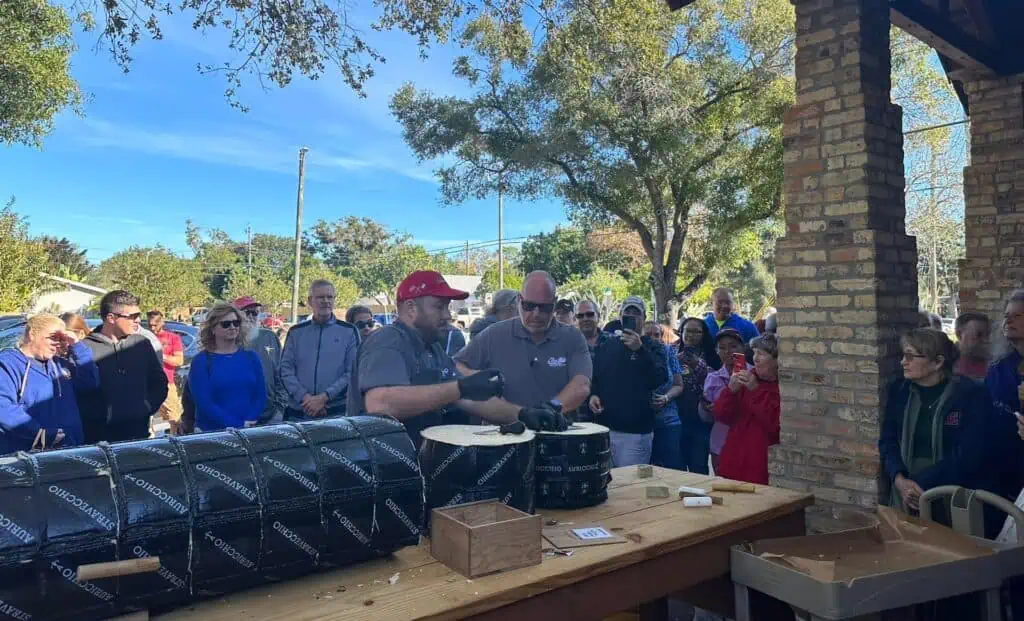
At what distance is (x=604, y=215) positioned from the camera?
617 inches

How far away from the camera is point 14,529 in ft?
4.70

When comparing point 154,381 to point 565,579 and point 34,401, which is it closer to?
point 34,401

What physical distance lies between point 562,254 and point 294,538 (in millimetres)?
36657

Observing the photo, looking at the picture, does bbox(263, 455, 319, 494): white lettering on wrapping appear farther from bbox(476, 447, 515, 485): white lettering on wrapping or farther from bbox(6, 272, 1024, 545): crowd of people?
bbox(6, 272, 1024, 545): crowd of people

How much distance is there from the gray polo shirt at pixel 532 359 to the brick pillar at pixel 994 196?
13.1ft

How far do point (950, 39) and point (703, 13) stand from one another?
9.91m

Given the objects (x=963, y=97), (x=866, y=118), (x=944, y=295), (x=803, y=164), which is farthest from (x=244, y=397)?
(x=944, y=295)

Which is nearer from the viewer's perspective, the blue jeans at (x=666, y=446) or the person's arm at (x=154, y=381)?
the person's arm at (x=154, y=381)

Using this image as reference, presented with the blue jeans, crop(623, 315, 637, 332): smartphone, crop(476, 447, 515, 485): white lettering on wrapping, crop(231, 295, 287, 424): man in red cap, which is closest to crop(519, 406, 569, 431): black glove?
crop(476, 447, 515, 485): white lettering on wrapping

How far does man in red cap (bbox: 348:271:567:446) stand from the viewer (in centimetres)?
256

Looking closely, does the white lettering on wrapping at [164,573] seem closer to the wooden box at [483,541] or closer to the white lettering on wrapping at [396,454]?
the white lettering on wrapping at [396,454]

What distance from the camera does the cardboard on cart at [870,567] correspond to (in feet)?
7.13

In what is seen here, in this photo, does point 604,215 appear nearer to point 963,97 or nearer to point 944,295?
point 963,97

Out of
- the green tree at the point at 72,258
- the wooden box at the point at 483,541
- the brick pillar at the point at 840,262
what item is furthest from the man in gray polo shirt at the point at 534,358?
the green tree at the point at 72,258
